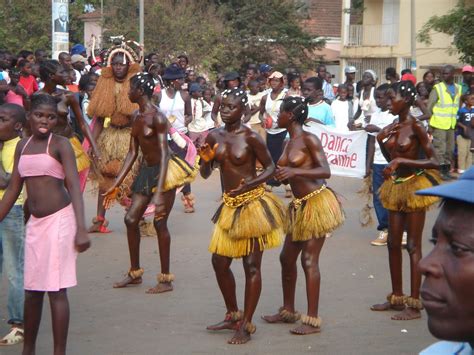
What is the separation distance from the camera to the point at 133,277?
27.2 ft

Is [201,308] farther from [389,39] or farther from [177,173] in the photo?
[389,39]

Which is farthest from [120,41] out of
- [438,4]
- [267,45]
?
[267,45]

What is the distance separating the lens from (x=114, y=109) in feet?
32.9

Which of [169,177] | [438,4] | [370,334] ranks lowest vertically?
[370,334]

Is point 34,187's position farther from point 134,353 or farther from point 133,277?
point 133,277

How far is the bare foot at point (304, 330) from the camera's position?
22.4 ft

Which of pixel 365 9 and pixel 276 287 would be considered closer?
pixel 276 287

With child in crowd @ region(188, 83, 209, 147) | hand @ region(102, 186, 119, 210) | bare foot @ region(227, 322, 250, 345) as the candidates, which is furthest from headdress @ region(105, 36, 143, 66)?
child in crowd @ region(188, 83, 209, 147)

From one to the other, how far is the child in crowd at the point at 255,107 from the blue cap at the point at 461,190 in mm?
12264

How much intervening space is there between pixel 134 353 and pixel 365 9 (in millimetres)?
35485

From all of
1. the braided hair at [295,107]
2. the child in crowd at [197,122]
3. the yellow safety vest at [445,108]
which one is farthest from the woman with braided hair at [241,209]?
the yellow safety vest at [445,108]

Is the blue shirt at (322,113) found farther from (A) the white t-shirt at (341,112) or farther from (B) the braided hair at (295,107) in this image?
(B) the braided hair at (295,107)

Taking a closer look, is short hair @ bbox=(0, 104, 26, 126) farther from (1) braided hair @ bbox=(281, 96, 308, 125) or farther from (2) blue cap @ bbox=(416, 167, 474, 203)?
(2) blue cap @ bbox=(416, 167, 474, 203)

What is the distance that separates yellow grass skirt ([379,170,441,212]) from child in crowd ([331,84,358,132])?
725 cm
